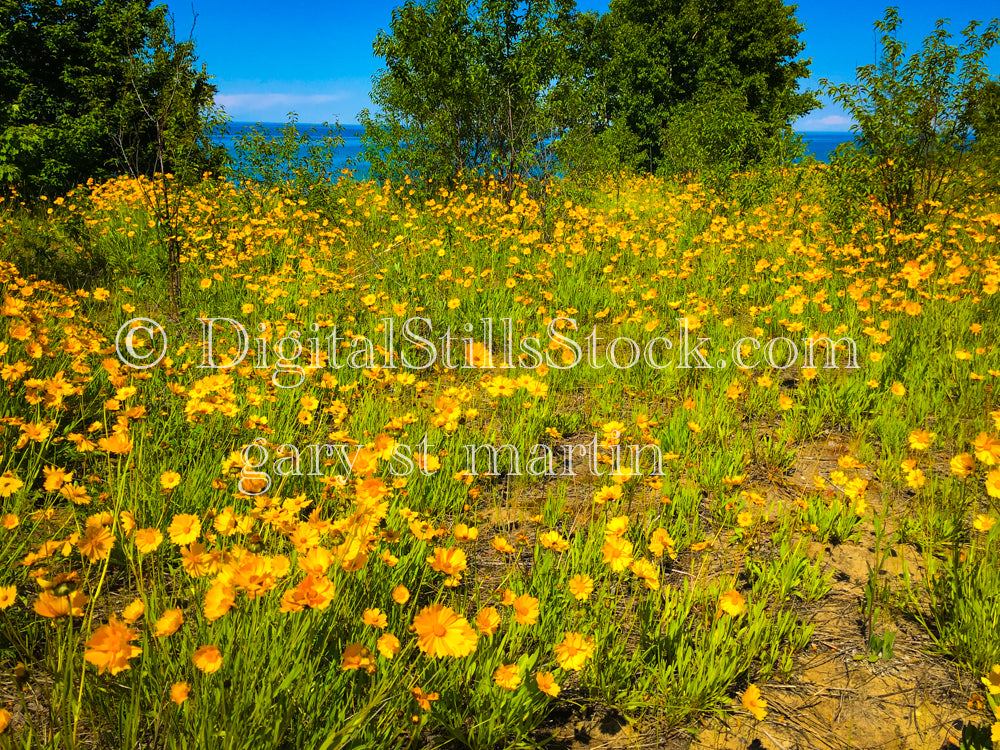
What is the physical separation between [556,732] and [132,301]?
Result: 458 cm

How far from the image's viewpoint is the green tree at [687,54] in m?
19.0

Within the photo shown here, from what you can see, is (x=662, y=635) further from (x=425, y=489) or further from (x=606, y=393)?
(x=606, y=393)

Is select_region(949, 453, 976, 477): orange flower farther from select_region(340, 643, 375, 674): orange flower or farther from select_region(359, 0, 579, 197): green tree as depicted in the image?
select_region(359, 0, 579, 197): green tree

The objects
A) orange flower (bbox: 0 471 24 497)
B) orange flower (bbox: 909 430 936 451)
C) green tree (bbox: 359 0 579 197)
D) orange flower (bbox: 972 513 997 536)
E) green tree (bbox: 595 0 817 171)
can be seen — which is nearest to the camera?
orange flower (bbox: 0 471 24 497)

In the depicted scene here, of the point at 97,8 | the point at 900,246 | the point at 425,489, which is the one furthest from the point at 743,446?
the point at 97,8

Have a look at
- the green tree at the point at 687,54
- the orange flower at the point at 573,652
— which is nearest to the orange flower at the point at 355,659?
the orange flower at the point at 573,652

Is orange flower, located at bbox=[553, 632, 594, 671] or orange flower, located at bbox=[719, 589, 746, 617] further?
orange flower, located at bbox=[719, 589, 746, 617]

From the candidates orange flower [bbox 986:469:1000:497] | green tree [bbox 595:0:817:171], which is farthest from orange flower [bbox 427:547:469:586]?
green tree [bbox 595:0:817:171]

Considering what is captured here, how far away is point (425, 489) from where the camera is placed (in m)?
2.33

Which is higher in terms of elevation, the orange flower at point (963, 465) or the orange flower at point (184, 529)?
the orange flower at point (963, 465)

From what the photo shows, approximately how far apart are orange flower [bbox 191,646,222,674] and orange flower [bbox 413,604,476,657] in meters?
0.38

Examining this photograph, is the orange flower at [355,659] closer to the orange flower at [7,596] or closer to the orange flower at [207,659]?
the orange flower at [207,659]

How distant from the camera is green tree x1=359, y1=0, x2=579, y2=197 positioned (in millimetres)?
6848

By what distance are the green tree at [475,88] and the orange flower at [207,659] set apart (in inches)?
263
